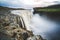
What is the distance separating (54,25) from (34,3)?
45cm

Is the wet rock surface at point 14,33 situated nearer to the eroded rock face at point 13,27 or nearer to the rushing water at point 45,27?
the eroded rock face at point 13,27

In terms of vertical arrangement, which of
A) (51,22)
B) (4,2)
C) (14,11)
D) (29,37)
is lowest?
(29,37)

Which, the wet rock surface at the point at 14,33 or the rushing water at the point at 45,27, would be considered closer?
the wet rock surface at the point at 14,33

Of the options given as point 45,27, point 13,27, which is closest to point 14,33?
point 13,27

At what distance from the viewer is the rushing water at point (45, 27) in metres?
2.11

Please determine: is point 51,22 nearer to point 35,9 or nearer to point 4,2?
point 35,9

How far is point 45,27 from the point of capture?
2.15 m

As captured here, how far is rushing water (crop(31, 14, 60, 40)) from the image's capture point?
2113 millimetres

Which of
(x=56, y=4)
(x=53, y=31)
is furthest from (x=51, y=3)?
(x=53, y=31)

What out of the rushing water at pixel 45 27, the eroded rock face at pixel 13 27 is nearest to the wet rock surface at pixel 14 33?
the eroded rock face at pixel 13 27

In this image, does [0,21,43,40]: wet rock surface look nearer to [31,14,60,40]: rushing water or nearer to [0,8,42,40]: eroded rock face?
[0,8,42,40]: eroded rock face

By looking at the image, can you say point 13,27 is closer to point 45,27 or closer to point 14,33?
point 14,33

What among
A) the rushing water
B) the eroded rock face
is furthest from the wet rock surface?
the rushing water

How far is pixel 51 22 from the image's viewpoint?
2178 millimetres
